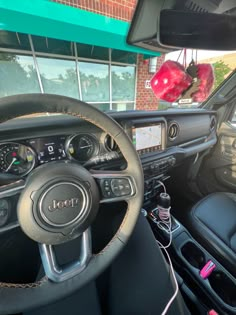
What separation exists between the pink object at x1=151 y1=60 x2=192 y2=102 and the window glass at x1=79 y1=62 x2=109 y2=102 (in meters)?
3.56

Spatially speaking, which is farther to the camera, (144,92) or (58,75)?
(144,92)

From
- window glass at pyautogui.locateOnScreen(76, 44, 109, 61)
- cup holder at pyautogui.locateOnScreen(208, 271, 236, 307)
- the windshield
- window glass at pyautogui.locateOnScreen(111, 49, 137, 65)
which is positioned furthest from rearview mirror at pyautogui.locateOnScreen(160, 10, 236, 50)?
window glass at pyautogui.locateOnScreen(111, 49, 137, 65)

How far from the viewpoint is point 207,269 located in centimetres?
94

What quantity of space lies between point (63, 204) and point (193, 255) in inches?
35.1

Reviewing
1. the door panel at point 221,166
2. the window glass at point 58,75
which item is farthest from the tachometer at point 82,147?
the window glass at point 58,75

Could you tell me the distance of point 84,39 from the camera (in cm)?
326

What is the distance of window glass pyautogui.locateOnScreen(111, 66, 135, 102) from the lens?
470cm

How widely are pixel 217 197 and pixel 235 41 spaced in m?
1.07

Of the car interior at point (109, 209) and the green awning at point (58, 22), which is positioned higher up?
the green awning at point (58, 22)

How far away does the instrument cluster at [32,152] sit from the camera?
696 millimetres

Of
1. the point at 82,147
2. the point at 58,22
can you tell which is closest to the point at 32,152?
the point at 82,147

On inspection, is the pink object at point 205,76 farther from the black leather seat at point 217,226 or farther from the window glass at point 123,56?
the window glass at point 123,56

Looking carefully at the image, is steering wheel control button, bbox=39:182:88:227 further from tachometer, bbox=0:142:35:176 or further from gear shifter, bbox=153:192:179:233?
gear shifter, bbox=153:192:179:233

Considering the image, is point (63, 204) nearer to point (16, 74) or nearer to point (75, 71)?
point (16, 74)
